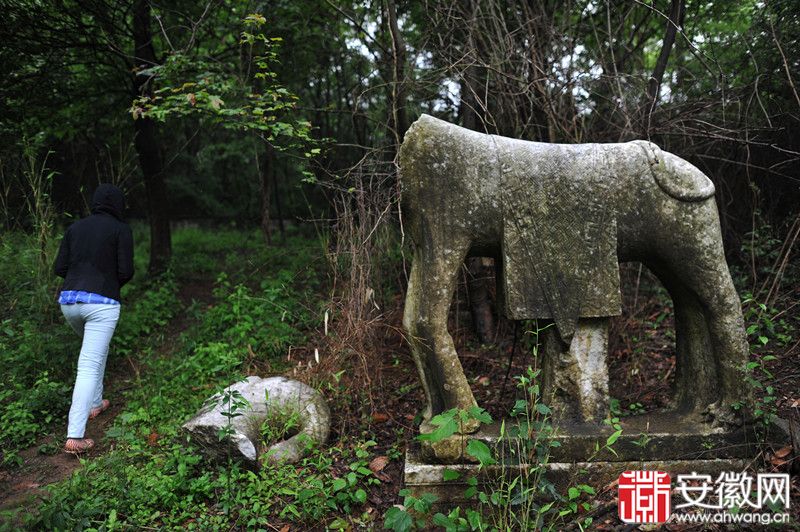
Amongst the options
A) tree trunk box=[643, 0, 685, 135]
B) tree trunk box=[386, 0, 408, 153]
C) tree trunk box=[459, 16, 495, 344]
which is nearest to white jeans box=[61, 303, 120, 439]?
tree trunk box=[386, 0, 408, 153]

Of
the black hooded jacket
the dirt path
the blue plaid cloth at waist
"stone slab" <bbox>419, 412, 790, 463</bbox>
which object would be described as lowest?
the dirt path

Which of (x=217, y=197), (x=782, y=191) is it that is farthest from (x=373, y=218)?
(x=217, y=197)

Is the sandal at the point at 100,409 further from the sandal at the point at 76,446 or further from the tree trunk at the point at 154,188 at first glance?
the tree trunk at the point at 154,188

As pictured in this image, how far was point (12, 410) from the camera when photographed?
416 cm

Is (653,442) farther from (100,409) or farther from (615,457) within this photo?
(100,409)

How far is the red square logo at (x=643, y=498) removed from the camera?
2662 millimetres

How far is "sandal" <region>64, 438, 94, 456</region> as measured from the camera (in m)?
3.80

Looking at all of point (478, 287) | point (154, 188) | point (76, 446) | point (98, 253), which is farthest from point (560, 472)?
point (154, 188)

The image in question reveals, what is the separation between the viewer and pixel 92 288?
13.0 feet

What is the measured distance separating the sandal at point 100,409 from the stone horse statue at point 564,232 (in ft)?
9.91

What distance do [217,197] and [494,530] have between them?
11428 millimetres

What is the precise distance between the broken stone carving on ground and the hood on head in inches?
67.0

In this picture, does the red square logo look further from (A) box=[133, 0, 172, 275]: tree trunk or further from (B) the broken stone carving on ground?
(A) box=[133, 0, 172, 275]: tree trunk

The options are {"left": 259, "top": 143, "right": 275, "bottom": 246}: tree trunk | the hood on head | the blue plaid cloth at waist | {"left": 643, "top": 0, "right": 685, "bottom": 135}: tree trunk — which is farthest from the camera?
{"left": 259, "top": 143, "right": 275, "bottom": 246}: tree trunk
